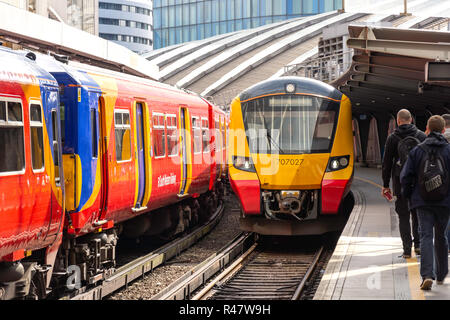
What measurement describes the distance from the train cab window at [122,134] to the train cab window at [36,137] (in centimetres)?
298

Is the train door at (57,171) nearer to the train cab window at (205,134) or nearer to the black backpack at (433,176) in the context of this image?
the black backpack at (433,176)

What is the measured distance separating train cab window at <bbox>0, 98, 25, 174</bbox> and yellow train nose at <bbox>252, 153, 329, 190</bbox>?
6.87 metres

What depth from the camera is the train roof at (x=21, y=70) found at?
8312mm

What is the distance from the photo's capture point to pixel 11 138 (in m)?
8.30

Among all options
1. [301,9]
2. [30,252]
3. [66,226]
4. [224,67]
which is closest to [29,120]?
[30,252]

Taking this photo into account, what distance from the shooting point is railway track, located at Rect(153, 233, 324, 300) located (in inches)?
447

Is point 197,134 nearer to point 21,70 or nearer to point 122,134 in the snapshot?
point 122,134

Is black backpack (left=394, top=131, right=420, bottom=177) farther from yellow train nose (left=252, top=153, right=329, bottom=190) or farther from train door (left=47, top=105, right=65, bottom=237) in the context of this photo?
yellow train nose (left=252, top=153, right=329, bottom=190)

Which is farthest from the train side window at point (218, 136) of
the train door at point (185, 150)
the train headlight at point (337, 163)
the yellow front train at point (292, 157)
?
the train headlight at point (337, 163)

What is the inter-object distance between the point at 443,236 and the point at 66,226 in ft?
15.4

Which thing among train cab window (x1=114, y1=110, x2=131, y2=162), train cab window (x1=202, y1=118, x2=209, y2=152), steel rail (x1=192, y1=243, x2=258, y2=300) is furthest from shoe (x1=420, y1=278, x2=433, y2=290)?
train cab window (x1=202, y1=118, x2=209, y2=152)

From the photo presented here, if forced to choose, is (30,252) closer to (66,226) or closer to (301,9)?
(66,226)

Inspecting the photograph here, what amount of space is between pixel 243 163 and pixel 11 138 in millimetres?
7154

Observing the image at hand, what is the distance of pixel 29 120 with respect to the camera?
28.6 feet
